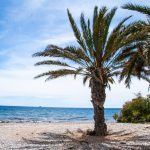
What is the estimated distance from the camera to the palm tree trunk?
19.8 metres

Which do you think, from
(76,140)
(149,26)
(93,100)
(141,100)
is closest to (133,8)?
(149,26)

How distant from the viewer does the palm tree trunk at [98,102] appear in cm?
1983

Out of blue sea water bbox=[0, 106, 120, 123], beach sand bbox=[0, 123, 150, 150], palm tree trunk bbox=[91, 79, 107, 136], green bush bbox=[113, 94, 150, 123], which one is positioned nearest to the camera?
beach sand bbox=[0, 123, 150, 150]

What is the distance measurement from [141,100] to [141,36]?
44.9ft

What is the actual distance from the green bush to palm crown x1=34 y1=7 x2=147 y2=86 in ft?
38.1

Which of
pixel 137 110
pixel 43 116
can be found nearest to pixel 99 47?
pixel 137 110

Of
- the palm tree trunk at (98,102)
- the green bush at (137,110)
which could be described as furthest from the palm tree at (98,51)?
the green bush at (137,110)

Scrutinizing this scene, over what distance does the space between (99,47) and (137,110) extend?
535 inches

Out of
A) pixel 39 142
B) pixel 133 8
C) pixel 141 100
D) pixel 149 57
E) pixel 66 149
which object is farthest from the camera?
pixel 141 100

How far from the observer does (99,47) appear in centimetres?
1872

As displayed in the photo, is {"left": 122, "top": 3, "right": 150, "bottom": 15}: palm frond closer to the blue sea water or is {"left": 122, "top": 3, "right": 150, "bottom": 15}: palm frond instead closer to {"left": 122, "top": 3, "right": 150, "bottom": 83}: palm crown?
{"left": 122, "top": 3, "right": 150, "bottom": 83}: palm crown

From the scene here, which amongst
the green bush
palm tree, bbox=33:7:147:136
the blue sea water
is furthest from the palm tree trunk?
the blue sea water

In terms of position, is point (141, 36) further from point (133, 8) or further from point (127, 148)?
point (127, 148)

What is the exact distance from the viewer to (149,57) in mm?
19453
